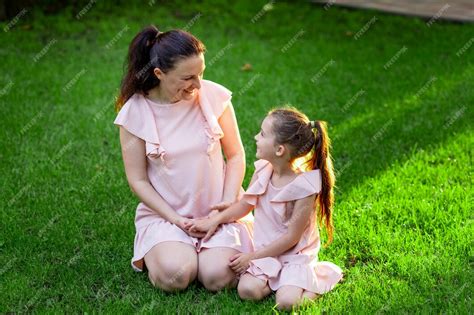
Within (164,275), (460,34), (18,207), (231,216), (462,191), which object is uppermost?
(460,34)

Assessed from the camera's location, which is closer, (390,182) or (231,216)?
(231,216)

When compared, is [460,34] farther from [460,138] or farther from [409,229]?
[409,229]

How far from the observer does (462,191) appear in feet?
14.7

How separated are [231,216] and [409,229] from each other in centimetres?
103

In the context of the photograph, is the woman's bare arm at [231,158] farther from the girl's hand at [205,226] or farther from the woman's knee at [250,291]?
the woman's knee at [250,291]

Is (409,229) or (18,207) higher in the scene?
(409,229)

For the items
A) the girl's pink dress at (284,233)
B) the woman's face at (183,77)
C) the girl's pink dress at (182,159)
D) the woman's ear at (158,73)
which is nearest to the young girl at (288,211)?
the girl's pink dress at (284,233)

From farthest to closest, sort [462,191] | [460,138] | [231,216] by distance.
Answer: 1. [460,138]
2. [462,191]
3. [231,216]

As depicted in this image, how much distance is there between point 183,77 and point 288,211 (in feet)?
2.63

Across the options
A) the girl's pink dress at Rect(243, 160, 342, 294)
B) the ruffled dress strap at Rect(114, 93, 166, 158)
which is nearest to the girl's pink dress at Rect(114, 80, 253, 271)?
the ruffled dress strap at Rect(114, 93, 166, 158)

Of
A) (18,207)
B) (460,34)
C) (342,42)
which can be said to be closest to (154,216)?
(18,207)

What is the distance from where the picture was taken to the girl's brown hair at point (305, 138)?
10.9 feet

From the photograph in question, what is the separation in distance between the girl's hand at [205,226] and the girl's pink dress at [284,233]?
0.20 m

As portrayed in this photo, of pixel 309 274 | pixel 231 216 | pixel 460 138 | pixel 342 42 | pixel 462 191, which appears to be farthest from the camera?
pixel 342 42
